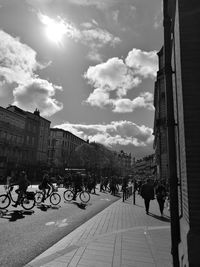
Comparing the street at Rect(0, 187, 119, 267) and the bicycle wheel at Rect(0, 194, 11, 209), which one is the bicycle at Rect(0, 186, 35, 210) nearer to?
the bicycle wheel at Rect(0, 194, 11, 209)

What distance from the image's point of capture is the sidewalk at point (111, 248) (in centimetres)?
509

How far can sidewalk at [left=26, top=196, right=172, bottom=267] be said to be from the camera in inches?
200

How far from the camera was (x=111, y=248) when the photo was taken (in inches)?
237

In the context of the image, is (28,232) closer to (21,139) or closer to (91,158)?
(21,139)

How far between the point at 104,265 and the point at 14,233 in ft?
12.0

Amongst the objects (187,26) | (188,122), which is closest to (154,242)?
(188,122)

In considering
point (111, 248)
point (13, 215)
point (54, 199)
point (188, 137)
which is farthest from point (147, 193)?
point (188, 137)

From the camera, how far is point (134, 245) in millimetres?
6379

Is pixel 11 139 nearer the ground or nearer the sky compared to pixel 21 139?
nearer the ground

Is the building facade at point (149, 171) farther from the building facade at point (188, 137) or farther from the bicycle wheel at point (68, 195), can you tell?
the building facade at point (188, 137)

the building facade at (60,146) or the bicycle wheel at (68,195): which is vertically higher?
the building facade at (60,146)

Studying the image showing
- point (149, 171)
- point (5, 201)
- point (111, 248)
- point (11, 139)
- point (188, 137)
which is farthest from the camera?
point (149, 171)

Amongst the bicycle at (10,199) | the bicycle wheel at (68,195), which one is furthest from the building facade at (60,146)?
the bicycle at (10,199)

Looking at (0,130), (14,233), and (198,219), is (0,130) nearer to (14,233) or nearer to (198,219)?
(14,233)
